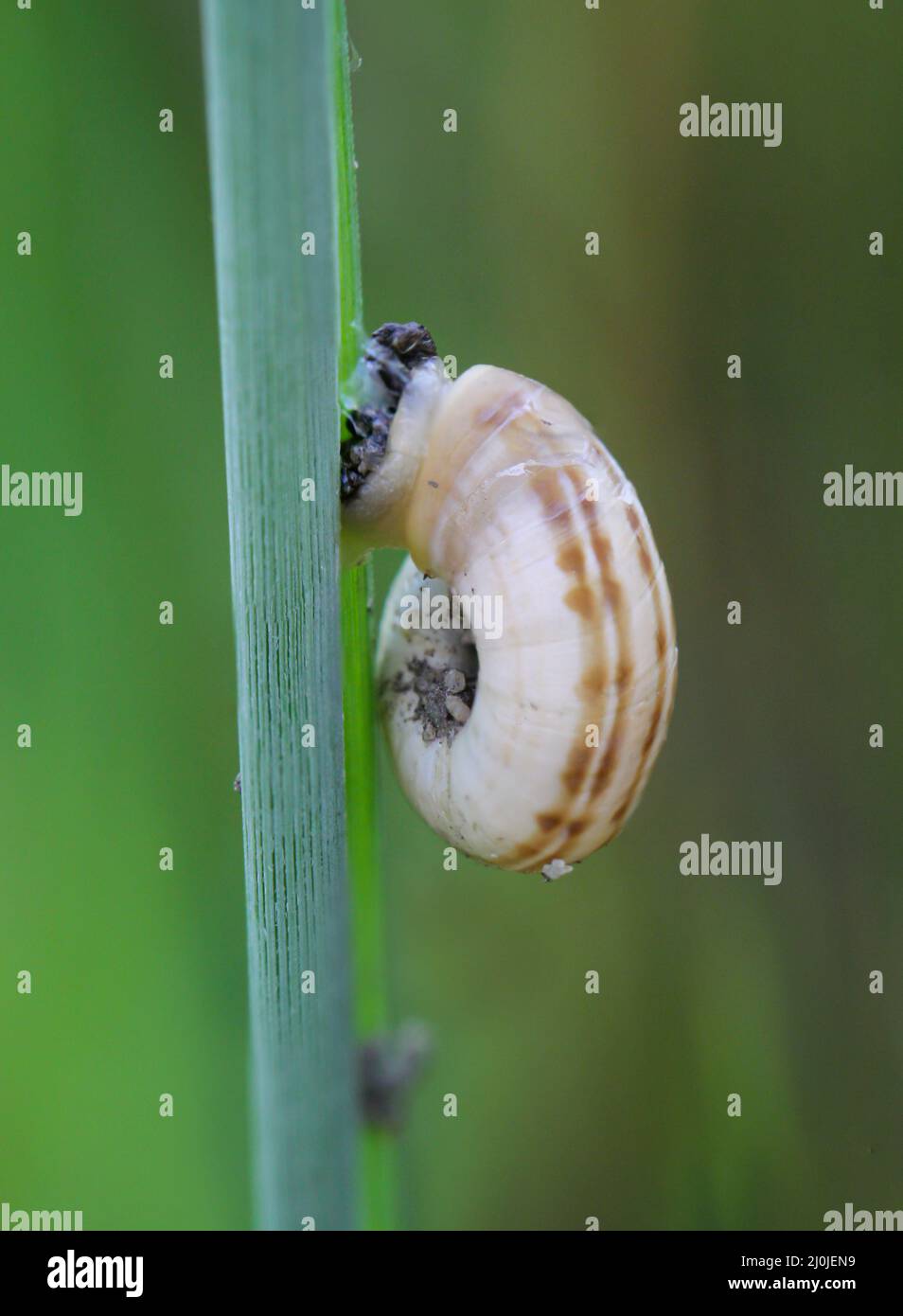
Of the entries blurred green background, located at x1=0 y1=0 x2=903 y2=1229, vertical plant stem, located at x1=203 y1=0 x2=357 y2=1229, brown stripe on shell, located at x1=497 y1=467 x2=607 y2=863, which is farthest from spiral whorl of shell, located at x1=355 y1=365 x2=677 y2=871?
blurred green background, located at x1=0 y1=0 x2=903 y2=1229

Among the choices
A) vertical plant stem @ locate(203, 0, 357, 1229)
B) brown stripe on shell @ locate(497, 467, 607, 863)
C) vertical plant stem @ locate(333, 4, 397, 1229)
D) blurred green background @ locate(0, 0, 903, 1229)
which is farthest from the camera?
blurred green background @ locate(0, 0, 903, 1229)

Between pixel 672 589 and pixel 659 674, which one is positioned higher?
pixel 672 589

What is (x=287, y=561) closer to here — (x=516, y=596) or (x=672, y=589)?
(x=516, y=596)

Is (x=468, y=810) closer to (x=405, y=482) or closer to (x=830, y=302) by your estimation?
(x=405, y=482)

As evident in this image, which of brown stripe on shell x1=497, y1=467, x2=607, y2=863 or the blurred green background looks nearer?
brown stripe on shell x1=497, y1=467, x2=607, y2=863

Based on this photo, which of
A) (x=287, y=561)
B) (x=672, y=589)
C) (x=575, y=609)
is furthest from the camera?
(x=672, y=589)

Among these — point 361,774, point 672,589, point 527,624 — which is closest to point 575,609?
point 527,624

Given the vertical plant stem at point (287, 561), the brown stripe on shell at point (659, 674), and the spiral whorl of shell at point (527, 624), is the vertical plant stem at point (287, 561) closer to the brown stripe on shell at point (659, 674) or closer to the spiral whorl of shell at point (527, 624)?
the spiral whorl of shell at point (527, 624)

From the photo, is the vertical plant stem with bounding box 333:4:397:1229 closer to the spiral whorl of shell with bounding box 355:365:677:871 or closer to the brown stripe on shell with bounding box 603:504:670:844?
the spiral whorl of shell with bounding box 355:365:677:871
